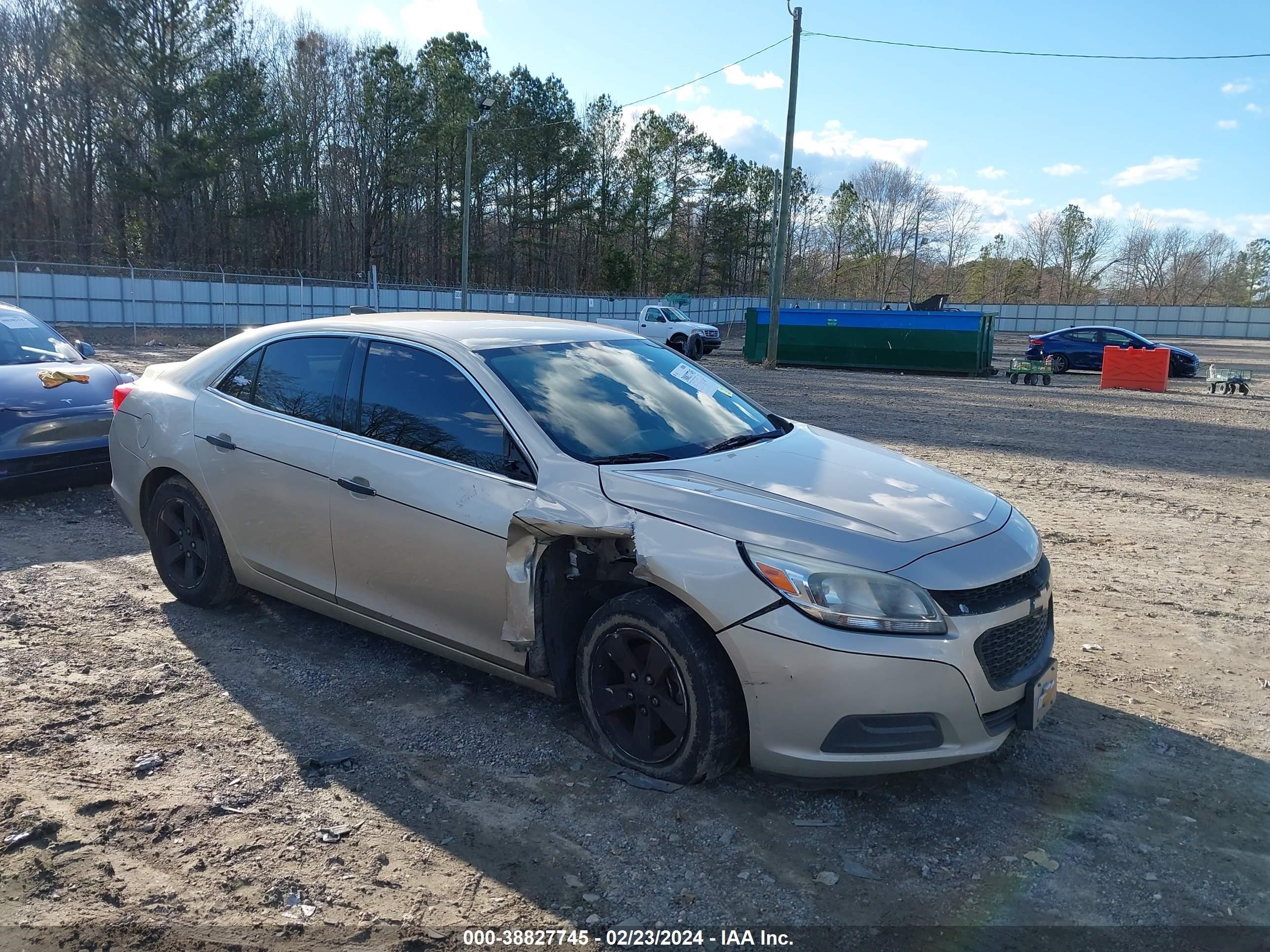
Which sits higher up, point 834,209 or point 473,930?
point 834,209

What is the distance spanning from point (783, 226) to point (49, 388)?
22.0m

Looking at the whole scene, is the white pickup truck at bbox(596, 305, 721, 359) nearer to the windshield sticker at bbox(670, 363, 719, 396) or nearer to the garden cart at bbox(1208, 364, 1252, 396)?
the garden cart at bbox(1208, 364, 1252, 396)

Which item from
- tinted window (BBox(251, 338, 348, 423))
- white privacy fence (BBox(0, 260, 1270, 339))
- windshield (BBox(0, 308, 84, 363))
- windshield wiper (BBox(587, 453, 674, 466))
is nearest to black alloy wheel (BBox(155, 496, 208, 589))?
tinted window (BBox(251, 338, 348, 423))

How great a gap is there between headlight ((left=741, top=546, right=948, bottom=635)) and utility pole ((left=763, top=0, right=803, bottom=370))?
2309 centimetres

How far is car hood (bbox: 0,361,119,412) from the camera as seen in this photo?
6.92 metres

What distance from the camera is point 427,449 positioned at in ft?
12.7

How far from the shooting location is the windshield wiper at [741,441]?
13.1 ft

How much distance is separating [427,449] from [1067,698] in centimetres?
306

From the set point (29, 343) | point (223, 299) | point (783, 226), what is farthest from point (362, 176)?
point (29, 343)

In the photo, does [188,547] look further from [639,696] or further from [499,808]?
[639,696]

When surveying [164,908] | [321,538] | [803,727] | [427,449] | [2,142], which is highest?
[2,142]

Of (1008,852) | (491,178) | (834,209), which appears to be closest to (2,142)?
(491,178)

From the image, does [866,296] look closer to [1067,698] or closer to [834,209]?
[834,209]

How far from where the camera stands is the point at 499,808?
3234 mm
